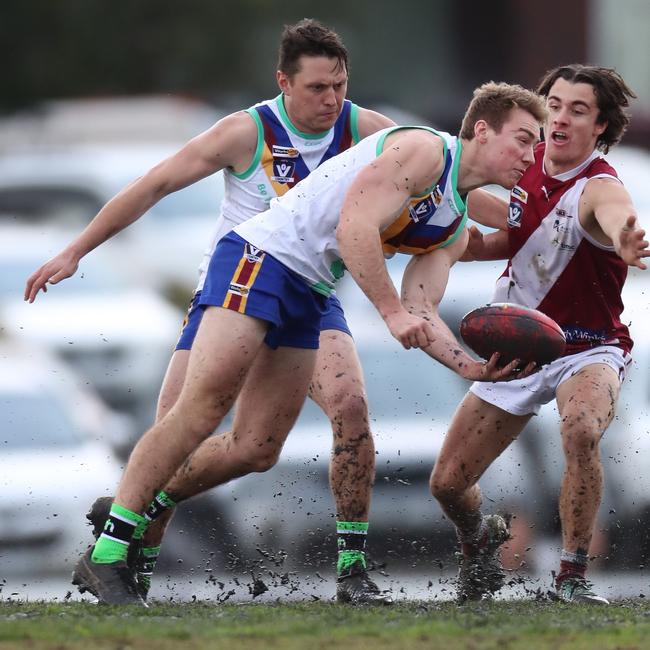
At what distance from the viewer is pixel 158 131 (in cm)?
2150

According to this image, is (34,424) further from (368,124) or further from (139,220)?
(139,220)

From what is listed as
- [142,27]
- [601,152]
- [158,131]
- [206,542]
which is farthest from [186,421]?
[142,27]

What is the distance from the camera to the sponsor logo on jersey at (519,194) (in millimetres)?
7332

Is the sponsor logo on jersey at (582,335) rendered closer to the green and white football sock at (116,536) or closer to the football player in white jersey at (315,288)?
the football player in white jersey at (315,288)

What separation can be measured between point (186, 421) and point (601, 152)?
7.29 feet

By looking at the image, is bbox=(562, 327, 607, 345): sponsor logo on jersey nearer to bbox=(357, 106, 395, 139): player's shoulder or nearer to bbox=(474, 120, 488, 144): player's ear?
bbox=(474, 120, 488, 144): player's ear

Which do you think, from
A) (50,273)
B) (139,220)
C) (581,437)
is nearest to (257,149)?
(50,273)

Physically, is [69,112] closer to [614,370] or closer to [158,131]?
[158,131]

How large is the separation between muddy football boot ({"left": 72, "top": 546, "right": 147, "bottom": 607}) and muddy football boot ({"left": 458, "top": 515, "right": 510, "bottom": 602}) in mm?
1628

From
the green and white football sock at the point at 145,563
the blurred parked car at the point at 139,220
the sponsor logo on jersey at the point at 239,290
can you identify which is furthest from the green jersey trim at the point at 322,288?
the blurred parked car at the point at 139,220

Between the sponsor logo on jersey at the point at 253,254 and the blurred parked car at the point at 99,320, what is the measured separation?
15.0 ft

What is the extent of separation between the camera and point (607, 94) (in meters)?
7.23

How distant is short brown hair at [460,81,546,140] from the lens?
6.83 meters

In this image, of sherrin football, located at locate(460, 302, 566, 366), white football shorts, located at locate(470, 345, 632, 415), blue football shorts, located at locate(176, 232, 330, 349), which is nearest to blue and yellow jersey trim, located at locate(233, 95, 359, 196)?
blue football shorts, located at locate(176, 232, 330, 349)
